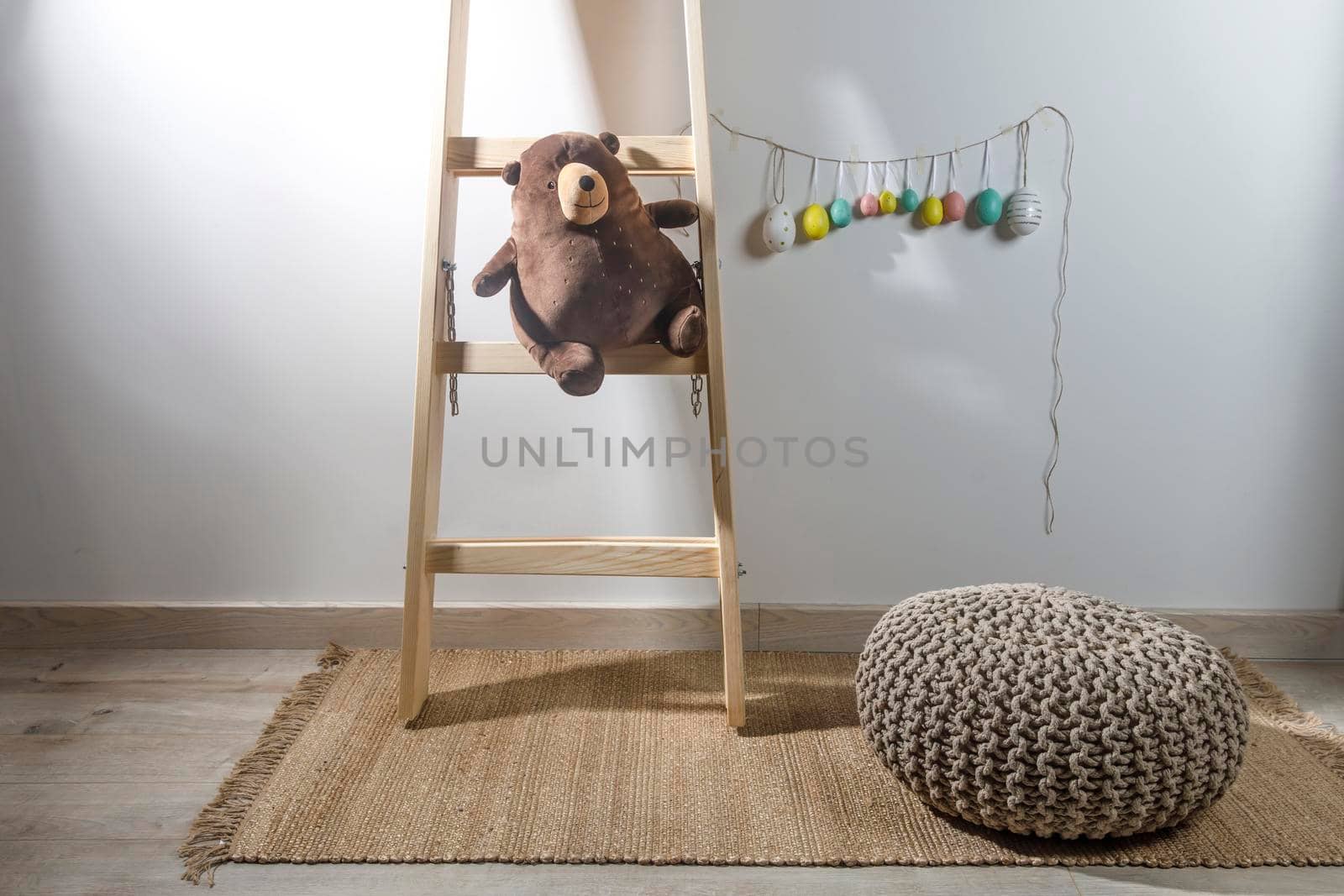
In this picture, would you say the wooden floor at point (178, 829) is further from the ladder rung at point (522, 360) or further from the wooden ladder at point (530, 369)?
the ladder rung at point (522, 360)

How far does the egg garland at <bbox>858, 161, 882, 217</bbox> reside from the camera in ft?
4.92

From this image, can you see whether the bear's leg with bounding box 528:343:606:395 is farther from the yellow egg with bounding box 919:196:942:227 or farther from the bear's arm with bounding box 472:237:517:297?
the yellow egg with bounding box 919:196:942:227

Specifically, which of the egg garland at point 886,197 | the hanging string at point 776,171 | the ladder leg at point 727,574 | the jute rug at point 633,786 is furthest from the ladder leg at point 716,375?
the egg garland at point 886,197

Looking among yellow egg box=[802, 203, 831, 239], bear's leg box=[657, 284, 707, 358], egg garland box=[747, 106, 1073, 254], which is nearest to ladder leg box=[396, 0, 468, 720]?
bear's leg box=[657, 284, 707, 358]

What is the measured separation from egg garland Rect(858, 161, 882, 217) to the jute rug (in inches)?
29.7

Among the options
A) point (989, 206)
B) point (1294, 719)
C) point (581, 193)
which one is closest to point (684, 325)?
point (581, 193)

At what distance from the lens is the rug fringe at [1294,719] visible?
129cm

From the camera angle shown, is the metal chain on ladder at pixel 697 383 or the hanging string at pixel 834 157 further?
the hanging string at pixel 834 157

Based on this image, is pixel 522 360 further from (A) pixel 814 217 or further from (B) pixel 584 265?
(A) pixel 814 217

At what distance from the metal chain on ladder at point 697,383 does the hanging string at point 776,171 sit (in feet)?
0.61

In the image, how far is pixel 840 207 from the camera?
4.91 ft

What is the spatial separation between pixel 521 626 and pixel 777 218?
2.66 ft

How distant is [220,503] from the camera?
162 cm

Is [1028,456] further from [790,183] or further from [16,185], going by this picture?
[16,185]
